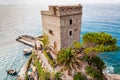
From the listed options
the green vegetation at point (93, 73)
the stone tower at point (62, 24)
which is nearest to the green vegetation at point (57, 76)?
the green vegetation at point (93, 73)

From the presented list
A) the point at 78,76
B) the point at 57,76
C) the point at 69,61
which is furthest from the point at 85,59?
the point at 57,76

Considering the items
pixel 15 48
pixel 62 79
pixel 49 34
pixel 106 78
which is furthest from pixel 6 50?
pixel 106 78

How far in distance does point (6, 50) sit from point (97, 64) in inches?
1791

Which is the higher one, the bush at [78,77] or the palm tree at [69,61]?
the palm tree at [69,61]

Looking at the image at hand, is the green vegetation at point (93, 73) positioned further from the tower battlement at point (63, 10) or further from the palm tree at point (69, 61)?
the tower battlement at point (63, 10)

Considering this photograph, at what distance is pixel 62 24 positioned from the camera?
33.1m

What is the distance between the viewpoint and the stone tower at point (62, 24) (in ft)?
108

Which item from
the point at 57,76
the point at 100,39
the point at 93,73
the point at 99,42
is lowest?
the point at 57,76

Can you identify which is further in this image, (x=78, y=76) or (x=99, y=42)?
(x=99, y=42)

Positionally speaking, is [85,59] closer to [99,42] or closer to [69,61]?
[69,61]

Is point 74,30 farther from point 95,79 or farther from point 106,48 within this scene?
point 95,79

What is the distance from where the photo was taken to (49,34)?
38000mm

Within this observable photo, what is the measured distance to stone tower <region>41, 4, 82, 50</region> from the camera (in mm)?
32875

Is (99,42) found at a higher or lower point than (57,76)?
higher
